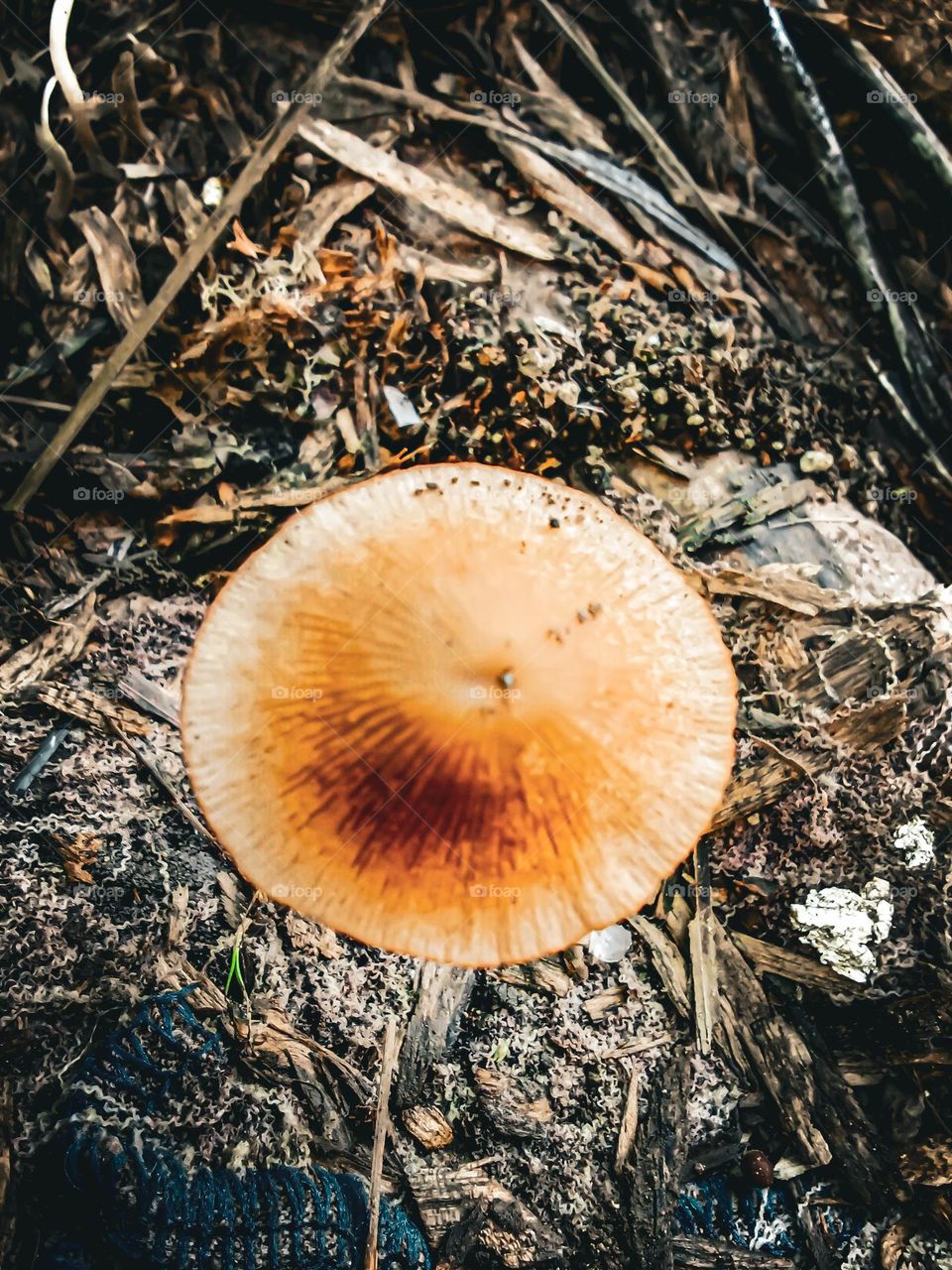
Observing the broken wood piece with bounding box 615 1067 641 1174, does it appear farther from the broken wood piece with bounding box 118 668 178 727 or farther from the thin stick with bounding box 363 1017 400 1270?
the broken wood piece with bounding box 118 668 178 727

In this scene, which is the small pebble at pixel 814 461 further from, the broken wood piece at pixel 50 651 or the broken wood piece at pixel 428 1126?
the broken wood piece at pixel 50 651

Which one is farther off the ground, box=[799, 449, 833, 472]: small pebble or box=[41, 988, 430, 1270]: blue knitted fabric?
box=[799, 449, 833, 472]: small pebble

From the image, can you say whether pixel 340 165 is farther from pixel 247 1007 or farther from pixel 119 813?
pixel 247 1007

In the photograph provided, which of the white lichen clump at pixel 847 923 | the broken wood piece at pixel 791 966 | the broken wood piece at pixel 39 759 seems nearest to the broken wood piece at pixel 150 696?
the broken wood piece at pixel 39 759

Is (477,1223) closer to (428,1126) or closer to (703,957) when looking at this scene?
(428,1126)

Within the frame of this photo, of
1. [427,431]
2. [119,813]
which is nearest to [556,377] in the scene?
[427,431]

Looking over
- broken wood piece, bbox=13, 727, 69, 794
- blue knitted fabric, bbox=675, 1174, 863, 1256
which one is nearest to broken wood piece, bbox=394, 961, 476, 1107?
blue knitted fabric, bbox=675, 1174, 863, 1256

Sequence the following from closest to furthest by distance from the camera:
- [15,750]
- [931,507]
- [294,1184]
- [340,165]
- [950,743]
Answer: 1. [294,1184]
2. [15,750]
3. [950,743]
4. [340,165]
5. [931,507]
